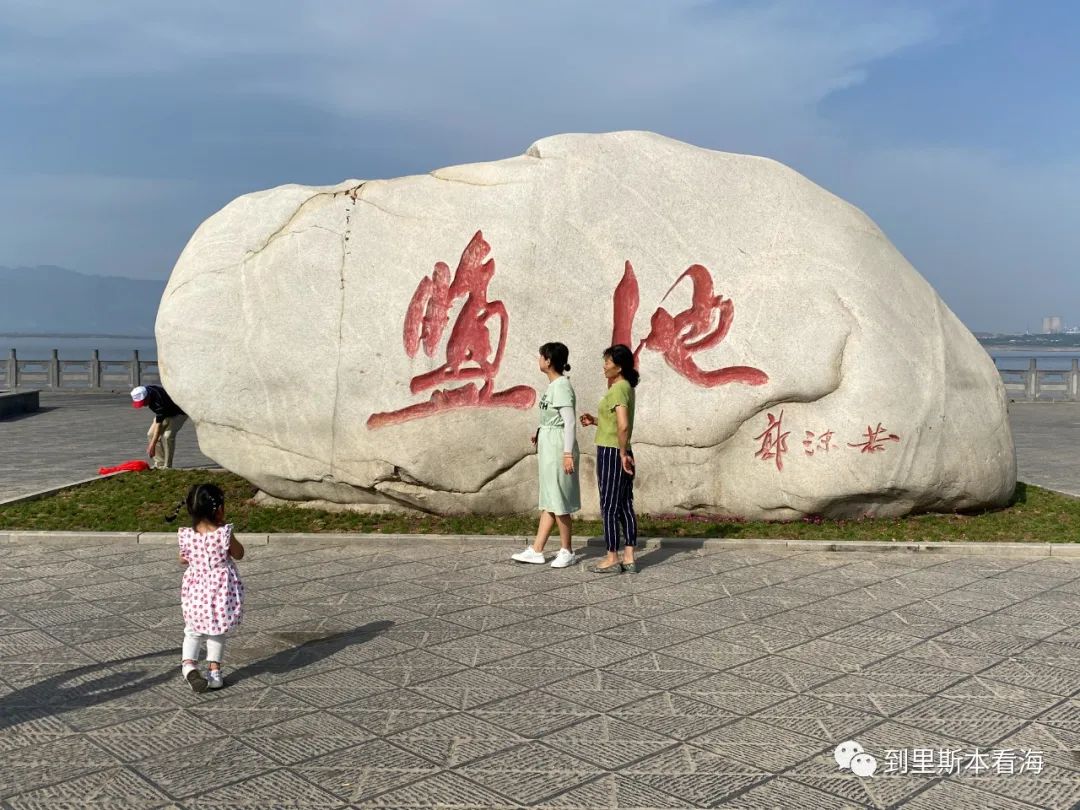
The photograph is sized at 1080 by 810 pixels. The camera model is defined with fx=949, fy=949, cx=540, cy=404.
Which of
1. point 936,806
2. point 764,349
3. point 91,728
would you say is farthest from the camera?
point 764,349

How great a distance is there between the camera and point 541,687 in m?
4.83

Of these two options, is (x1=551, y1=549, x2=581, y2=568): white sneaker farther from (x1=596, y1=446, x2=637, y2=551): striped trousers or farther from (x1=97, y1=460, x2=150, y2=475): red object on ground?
(x1=97, y1=460, x2=150, y2=475): red object on ground

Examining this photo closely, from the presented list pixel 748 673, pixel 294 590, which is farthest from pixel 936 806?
pixel 294 590

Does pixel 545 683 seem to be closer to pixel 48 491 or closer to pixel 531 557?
pixel 531 557

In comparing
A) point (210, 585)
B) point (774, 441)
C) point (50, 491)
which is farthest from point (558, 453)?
point (50, 491)

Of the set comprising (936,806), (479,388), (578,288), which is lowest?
(936,806)

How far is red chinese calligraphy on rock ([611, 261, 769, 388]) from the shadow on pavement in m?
4.39

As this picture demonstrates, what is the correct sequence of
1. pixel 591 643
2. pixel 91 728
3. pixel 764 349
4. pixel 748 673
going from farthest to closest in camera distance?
pixel 764 349 < pixel 591 643 < pixel 748 673 < pixel 91 728

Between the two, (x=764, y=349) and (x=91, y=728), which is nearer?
(x=91, y=728)

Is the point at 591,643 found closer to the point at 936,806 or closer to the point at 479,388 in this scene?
the point at 936,806

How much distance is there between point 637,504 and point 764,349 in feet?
6.31

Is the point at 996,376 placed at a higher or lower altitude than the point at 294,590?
higher

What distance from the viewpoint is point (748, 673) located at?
5.05 metres

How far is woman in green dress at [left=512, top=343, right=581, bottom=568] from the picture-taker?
7.26 m
